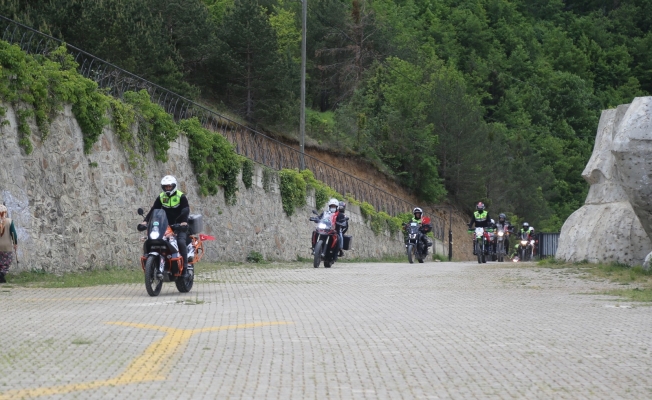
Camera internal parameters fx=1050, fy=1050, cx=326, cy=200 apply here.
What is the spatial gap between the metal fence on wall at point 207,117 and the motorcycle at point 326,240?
17.7 ft

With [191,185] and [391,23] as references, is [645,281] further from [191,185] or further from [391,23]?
[391,23]

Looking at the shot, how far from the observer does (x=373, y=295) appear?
663 inches

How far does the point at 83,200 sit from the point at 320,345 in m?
13.3

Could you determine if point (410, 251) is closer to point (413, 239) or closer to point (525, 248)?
point (413, 239)

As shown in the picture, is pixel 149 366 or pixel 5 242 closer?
pixel 149 366

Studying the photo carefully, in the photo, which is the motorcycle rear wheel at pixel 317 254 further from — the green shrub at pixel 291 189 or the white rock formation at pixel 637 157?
the white rock formation at pixel 637 157

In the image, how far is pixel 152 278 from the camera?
15914mm

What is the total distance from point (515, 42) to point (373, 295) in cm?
9847

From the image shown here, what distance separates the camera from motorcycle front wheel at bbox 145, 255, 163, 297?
51.8ft

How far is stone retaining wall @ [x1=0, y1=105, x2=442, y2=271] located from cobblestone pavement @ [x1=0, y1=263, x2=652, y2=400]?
10.3ft

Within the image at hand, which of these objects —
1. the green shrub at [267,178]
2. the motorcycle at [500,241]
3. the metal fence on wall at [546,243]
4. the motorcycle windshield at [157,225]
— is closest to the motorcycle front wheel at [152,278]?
the motorcycle windshield at [157,225]

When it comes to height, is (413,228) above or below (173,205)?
above

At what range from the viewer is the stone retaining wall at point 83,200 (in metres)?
19.7

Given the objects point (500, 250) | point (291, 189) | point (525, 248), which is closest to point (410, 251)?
point (500, 250)
